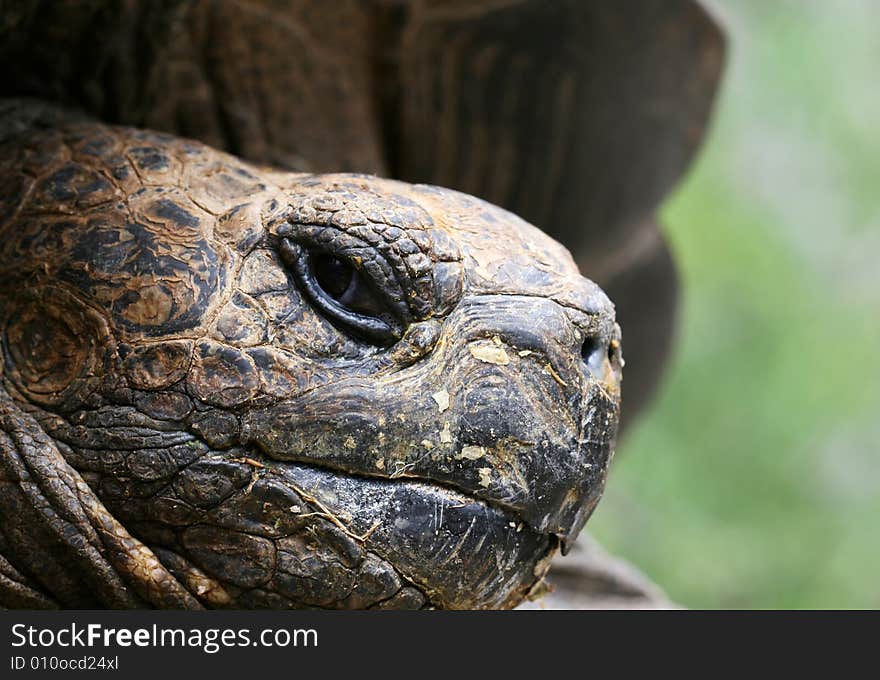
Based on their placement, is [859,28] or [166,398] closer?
[166,398]

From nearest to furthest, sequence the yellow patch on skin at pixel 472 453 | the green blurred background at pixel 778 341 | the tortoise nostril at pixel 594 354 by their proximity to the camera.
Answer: the yellow patch on skin at pixel 472 453 < the tortoise nostril at pixel 594 354 < the green blurred background at pixel 778 341

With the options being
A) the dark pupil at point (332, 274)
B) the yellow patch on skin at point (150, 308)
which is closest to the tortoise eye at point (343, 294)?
the dark pupil at point (332, 274)

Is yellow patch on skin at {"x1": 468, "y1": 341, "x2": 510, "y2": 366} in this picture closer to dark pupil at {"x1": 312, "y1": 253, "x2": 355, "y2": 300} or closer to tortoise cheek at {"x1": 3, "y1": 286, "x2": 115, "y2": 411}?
dark pupil at {"x1": 312, "y1": 253, "x2": 355, "y2": 300}

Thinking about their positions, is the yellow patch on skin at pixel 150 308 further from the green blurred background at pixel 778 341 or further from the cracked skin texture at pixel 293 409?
the green blurred background at pixel 778 341

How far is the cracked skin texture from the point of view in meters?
1.39

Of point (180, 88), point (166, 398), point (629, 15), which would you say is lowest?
point (166, 398)

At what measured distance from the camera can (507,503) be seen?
1.40 m

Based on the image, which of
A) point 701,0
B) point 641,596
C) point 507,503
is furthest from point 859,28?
point 507,503

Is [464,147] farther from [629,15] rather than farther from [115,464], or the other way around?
[115,464]

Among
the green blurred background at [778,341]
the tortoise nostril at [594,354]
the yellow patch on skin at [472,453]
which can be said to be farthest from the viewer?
the green blurred background at [778,341]

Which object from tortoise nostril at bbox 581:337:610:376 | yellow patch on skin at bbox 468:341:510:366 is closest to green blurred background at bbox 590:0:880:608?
tortoise nostril at bbox 581:337:610:376

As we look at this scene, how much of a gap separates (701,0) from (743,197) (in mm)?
5068

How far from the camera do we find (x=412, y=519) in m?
1.39

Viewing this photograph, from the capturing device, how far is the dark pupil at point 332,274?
57.8 inches
